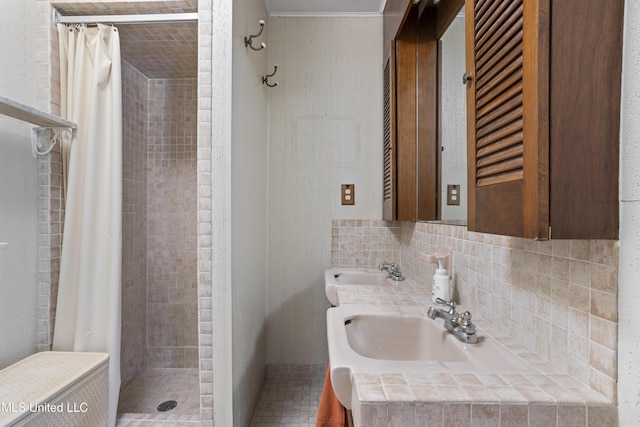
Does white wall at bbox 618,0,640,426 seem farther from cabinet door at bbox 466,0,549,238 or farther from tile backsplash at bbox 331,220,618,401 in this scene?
cabinet door at bbox 466,0,549,238

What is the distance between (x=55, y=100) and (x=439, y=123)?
6.28 ft

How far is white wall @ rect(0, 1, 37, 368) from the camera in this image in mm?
1416

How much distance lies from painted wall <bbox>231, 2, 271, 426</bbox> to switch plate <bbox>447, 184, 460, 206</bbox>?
97 centimetres

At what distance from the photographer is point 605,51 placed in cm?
60

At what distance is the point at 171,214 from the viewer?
249cm

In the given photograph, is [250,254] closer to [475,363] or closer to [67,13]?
[475,363]

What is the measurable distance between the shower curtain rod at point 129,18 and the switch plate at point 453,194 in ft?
4.81

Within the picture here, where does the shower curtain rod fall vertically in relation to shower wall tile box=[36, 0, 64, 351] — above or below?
above

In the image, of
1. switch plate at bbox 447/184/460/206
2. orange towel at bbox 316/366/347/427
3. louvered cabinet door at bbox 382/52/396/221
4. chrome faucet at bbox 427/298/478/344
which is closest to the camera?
chrome faucet at bbox 427/298/478/344

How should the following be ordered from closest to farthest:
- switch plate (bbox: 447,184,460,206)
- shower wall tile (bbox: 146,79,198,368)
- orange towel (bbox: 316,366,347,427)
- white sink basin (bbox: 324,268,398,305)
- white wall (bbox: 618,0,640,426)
Result: 1. white wall (bbox: 618,0,640,426)
2. orange towel (bbox: 316,366,347,427)
3. switch plate (bbox: 447,184,460,206)
4. white sink basin (bbox: 324,268,398,305)
5. shower wall tile (bbox: 146,79,198,368)

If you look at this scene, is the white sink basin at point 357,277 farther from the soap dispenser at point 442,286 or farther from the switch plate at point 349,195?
the soap dispenser at point 442,286

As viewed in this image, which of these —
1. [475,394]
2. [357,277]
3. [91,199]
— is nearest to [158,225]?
[91,199]

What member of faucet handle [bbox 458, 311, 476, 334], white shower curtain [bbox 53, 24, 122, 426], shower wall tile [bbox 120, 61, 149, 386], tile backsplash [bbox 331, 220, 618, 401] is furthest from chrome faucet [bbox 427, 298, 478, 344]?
shower wall tile [bbox 120, 61, 149, 386]

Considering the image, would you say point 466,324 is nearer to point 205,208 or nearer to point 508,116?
point 508,116
